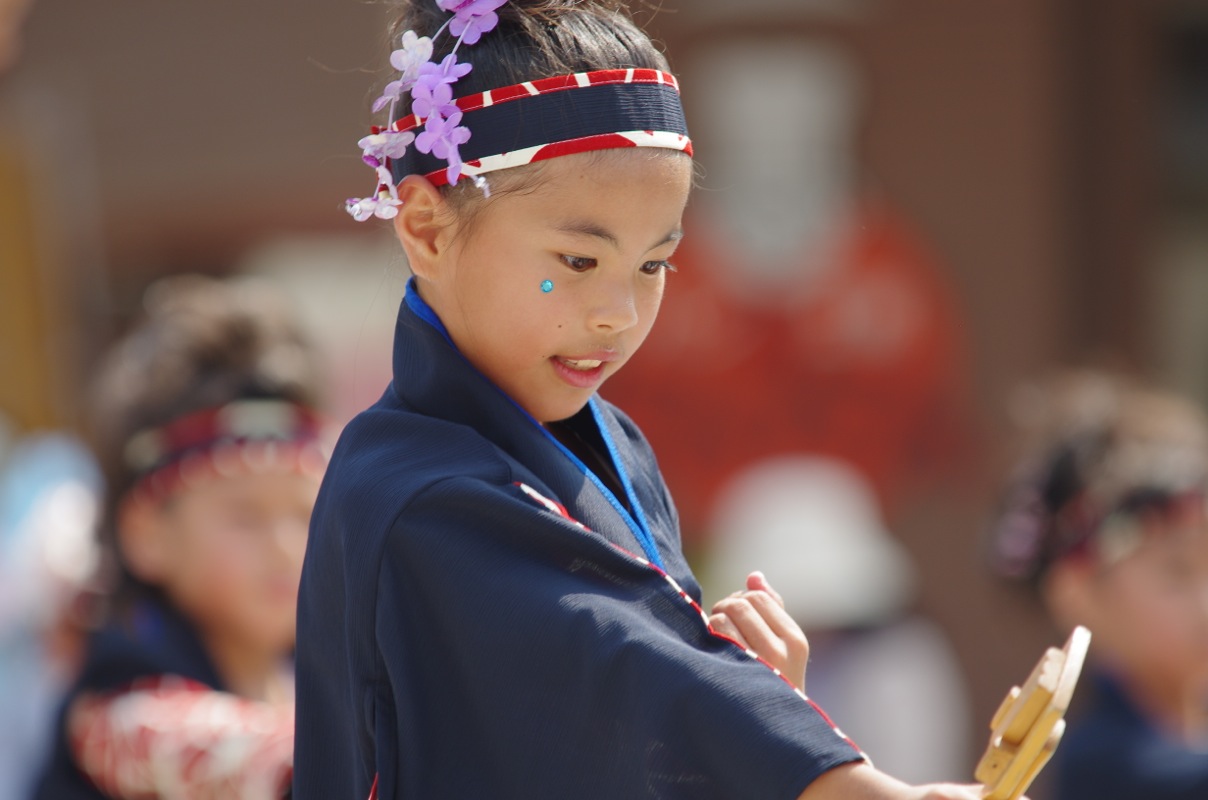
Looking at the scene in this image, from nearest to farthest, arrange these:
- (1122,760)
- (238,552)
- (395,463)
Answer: (395,463), (238,552), (1122,760)

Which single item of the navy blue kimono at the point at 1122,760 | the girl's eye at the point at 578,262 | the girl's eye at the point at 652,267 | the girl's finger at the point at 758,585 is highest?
the girl's eye at the point at 578,262

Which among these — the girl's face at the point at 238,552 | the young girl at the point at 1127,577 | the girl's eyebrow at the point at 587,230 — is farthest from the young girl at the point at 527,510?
the young girl at the point at 1127,577

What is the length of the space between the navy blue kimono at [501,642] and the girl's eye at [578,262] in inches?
4.9

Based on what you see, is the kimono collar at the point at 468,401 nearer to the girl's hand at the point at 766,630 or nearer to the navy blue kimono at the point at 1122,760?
the girl's hand at the point at 766,630

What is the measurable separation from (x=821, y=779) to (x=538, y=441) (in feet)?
1.26

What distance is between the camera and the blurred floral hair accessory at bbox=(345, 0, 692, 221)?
50.8 inches

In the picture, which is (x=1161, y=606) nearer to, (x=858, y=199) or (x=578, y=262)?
(x=578, y=262)

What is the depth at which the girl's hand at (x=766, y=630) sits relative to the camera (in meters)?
1.25

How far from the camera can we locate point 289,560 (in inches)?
98.5

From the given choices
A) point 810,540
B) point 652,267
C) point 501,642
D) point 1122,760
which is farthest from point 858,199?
point 501,642

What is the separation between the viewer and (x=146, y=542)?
2.62 metres

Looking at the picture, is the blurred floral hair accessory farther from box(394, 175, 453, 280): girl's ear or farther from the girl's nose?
the girl's nose

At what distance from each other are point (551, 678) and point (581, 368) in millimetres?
303

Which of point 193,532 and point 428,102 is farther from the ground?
point 428,102
